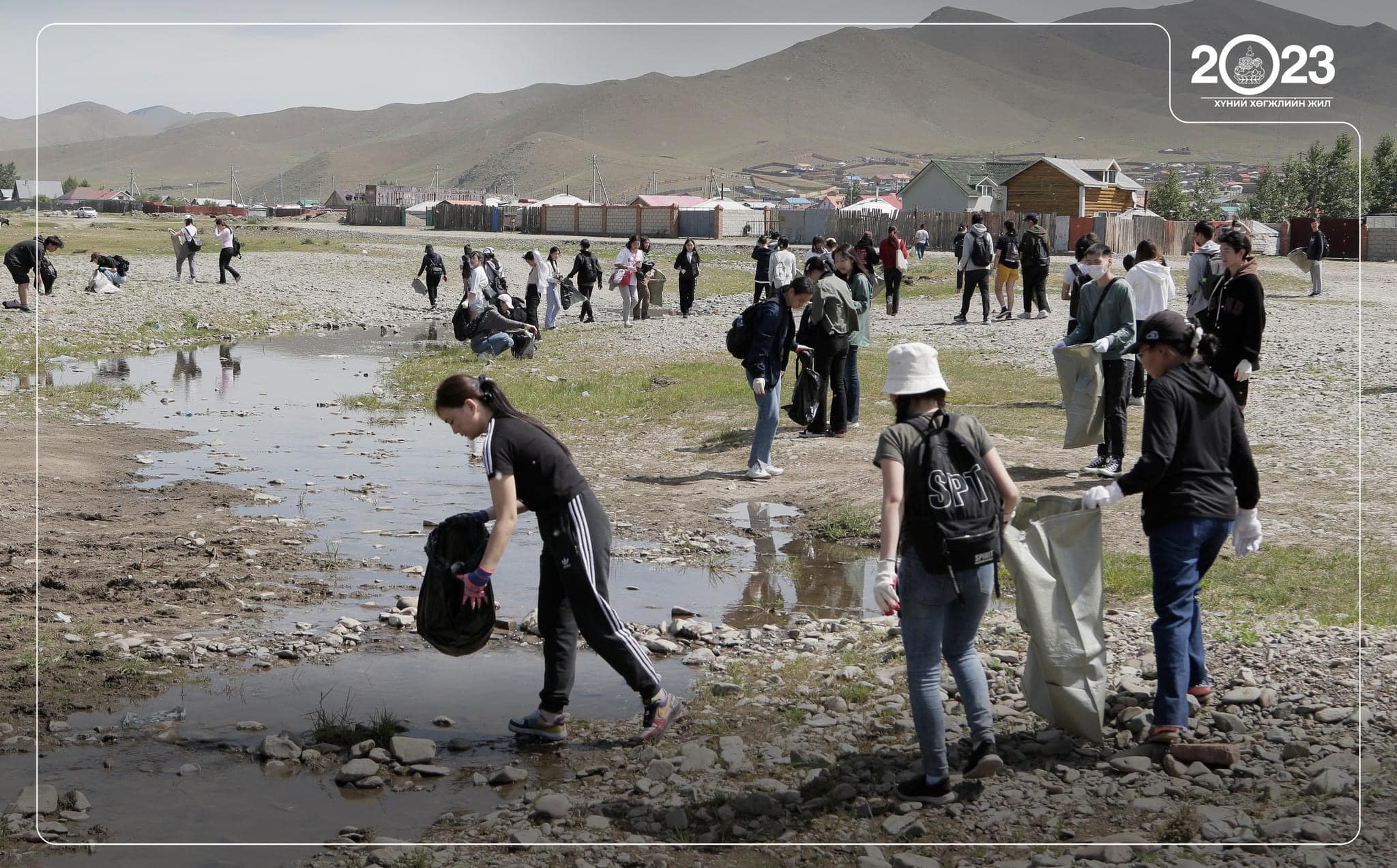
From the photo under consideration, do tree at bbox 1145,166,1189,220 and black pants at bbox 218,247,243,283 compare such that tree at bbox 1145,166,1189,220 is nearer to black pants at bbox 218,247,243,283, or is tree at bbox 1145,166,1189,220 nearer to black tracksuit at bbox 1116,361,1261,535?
black pants at bbox 218,247,243,283

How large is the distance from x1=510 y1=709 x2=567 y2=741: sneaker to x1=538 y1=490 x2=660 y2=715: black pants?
61mm

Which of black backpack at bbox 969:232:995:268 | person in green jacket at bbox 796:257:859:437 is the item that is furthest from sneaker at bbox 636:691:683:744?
black backpack at bbox 969:232:995:268

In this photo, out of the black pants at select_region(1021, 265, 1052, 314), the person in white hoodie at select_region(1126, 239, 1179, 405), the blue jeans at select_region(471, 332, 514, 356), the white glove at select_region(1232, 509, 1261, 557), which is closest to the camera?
the white glove at select_region(1232, 509, 1261, 557)

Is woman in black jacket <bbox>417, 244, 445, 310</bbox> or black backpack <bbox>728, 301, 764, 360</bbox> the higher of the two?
woman in black jacket <bbox>417, 244, 445, 310</bbox>

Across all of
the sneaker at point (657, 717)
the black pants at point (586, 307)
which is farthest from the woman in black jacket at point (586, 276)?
the sneaker at point (657, 717)

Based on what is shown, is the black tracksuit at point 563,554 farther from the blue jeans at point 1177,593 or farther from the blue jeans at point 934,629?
the blue jeans at point 1177,593

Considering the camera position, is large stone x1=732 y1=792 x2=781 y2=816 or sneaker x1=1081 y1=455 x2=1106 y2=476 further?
sneaker x1=1081 y1=455 x2=1106 y2=476

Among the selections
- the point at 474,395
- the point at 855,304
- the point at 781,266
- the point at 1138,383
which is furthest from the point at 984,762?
the point at 781,266

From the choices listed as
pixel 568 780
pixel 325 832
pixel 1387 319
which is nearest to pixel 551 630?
pixel 568 780

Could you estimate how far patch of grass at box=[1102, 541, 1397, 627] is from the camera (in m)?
8.09

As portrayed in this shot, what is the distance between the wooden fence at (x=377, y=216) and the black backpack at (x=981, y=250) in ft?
286

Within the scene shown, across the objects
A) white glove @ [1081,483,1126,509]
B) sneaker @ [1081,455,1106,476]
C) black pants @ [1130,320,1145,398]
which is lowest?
sneaker @ [1081,455,1106,476]

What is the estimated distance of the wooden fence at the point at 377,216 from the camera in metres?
108

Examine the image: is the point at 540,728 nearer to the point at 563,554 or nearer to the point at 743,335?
the point at 563,554
